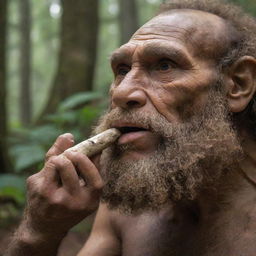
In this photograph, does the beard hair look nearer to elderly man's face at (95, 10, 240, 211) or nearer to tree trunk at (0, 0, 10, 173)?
elderly man's face at (95, 10, 240, 211)

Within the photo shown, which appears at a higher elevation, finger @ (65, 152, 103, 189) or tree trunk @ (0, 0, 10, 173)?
finger @ (65, 152, 103, 189)

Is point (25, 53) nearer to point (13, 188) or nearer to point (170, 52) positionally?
point (13, 188)

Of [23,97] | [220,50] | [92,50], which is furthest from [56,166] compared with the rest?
[23,97]

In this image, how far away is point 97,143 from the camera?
2568 millimetres

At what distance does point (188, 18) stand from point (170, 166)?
0.92 m

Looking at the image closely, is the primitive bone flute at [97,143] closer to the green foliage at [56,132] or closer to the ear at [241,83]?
the ear at [241,83]

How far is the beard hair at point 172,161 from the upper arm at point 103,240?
0.46 m

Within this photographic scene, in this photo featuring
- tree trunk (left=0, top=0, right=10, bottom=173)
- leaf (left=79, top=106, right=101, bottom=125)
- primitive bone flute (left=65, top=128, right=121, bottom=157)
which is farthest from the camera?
tree trunk (left=0, top=0, right=10, bottom=173)

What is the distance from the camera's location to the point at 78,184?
2400 mm

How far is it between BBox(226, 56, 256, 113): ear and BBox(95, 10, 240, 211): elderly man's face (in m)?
0.07

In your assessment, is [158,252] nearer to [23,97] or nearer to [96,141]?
[96,141]

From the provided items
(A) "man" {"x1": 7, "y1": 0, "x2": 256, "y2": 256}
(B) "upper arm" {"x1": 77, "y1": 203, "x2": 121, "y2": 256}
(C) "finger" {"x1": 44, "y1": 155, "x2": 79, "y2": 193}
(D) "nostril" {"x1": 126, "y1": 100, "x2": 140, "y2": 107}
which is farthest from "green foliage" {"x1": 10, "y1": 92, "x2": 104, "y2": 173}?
(C) "finger" {"x1": 44, "y1": 155, "x2": 79, "y2": 193}

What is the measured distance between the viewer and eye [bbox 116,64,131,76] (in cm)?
300

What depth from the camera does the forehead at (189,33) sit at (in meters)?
2.83
